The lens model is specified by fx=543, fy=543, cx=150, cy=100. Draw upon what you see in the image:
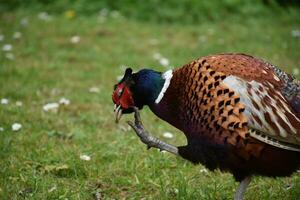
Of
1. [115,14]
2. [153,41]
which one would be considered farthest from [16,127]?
[115,14]

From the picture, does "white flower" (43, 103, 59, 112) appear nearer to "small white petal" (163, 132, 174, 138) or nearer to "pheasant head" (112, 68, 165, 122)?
"small white petal" (163, 132, 174, 138)

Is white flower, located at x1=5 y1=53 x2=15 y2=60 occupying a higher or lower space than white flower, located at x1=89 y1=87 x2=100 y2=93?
lower

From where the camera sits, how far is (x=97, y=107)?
6.48 metres

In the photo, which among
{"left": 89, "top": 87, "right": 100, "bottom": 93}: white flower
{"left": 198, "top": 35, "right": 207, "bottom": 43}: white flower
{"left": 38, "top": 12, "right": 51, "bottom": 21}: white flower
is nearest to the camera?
{"left": 89, "top": 87, "right": 100, "bottom": 93}: white flower

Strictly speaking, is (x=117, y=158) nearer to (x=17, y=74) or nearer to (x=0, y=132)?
(x=0, y=132)

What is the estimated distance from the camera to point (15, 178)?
15.0 feet

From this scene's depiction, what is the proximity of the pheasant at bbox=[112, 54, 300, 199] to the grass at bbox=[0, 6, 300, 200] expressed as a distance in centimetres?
79

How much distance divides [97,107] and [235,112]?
10.3ft

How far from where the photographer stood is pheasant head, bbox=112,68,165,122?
402 centimetres

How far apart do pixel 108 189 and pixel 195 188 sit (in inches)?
→ 28.9

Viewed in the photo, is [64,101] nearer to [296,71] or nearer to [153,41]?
[153,41]

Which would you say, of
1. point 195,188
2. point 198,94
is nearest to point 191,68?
point 198,94

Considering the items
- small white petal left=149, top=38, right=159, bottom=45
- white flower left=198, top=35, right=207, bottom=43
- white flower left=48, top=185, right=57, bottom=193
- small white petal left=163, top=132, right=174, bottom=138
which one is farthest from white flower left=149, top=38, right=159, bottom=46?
white flower left=48, top=185, right=57, bottom=193

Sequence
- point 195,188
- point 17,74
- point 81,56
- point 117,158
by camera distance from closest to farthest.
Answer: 1. point 195,188
2. point 117,158
3. point 17,74
4. point 81,56
